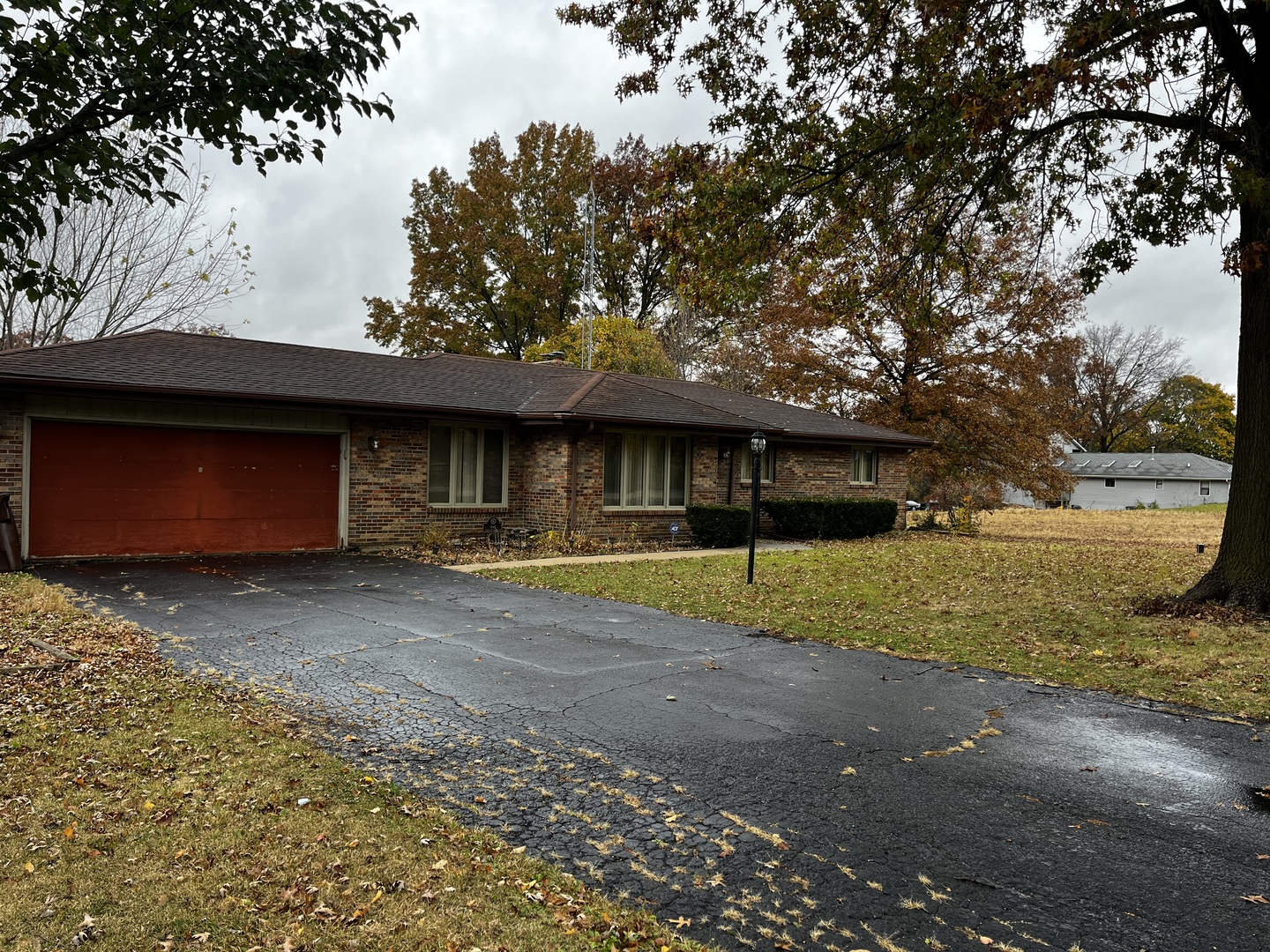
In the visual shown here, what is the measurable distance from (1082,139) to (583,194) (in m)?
32.9

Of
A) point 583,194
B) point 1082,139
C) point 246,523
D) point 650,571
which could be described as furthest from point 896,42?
point 583,194

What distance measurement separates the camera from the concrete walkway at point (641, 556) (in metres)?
14.5

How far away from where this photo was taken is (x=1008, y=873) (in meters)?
3.75

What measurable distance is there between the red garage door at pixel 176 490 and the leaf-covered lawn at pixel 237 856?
9269 mm

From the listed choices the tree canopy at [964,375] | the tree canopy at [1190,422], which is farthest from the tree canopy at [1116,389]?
the tree canopy at [964,375]

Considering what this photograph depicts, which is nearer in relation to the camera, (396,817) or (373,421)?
(396,817)

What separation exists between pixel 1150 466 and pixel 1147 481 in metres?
1.26

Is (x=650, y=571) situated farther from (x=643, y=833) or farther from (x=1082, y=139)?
(x=643, y=833)

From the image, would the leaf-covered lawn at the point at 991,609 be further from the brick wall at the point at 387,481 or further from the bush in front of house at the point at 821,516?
the brick wall at the point at 387,481

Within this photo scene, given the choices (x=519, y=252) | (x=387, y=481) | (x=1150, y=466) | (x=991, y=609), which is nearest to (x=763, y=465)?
(x=387, y=481)

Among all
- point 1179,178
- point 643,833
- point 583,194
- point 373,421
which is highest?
point 583,194

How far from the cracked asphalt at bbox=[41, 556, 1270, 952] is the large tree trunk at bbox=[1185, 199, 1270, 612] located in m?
5.07

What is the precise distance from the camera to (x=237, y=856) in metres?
3.73

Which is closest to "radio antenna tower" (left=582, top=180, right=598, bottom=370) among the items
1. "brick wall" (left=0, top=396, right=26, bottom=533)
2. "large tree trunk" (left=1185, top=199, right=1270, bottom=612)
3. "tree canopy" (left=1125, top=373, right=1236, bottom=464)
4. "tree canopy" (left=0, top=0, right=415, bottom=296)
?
"brick wall" (left=0, top=396, right=26, bottom=533)
